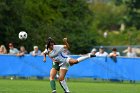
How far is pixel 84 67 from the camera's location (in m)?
36.5

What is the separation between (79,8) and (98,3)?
67.1 meters

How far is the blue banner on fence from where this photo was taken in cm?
3559

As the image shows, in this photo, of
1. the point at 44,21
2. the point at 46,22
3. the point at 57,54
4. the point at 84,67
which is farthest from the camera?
the point at 46,22

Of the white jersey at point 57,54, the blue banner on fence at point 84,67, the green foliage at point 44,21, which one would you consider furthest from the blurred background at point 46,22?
the white jersey at point 57,54

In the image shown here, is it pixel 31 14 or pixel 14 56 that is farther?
pixel 31 14

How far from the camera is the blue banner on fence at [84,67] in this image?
117 feet

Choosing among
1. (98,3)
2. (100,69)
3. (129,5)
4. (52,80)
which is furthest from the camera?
(98,3)

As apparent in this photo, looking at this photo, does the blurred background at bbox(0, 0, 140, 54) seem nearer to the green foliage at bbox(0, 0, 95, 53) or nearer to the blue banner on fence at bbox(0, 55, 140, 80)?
the green foliage at bbox(0, 0, 95, 53)

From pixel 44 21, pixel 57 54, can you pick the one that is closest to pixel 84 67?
pixel 57 54

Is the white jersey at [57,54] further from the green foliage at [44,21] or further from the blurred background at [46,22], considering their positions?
the green foliage at [44,21]

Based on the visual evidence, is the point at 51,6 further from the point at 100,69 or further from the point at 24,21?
the point at 100,69

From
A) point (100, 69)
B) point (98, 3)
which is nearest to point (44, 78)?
point (100, 69)

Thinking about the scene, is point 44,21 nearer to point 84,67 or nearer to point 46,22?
point 46,22

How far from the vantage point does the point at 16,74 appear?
122 feet
